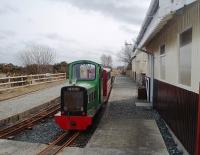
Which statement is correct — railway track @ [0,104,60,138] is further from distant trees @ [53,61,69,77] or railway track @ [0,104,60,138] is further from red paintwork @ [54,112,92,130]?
distant trees @ [53,61,69,77]

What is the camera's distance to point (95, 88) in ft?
44.2

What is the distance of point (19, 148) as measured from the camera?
9188mm

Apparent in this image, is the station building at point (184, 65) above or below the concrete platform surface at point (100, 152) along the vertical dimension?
above

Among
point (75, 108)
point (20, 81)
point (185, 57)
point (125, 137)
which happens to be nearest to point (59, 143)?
point (75, 108)

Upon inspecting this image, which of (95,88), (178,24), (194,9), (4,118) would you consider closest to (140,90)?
(95,88)

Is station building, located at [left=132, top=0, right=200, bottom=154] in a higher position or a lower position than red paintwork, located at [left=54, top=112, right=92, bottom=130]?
higher

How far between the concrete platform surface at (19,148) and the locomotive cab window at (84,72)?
170 inches

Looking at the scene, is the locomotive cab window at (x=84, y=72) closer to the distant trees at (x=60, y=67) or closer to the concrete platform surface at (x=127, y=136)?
the concrete platform surface at (x=127, y=136)

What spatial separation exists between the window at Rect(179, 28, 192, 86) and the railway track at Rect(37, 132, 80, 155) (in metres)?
3.56

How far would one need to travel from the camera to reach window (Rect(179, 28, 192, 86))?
8.03 m

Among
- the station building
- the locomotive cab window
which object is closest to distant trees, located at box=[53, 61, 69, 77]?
the locomotive cab window

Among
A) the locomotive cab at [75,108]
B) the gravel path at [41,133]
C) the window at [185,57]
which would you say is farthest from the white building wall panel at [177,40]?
the gravel path at [41,133]

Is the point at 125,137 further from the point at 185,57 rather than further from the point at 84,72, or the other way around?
the point at 84,72

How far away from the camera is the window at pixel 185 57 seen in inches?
316
